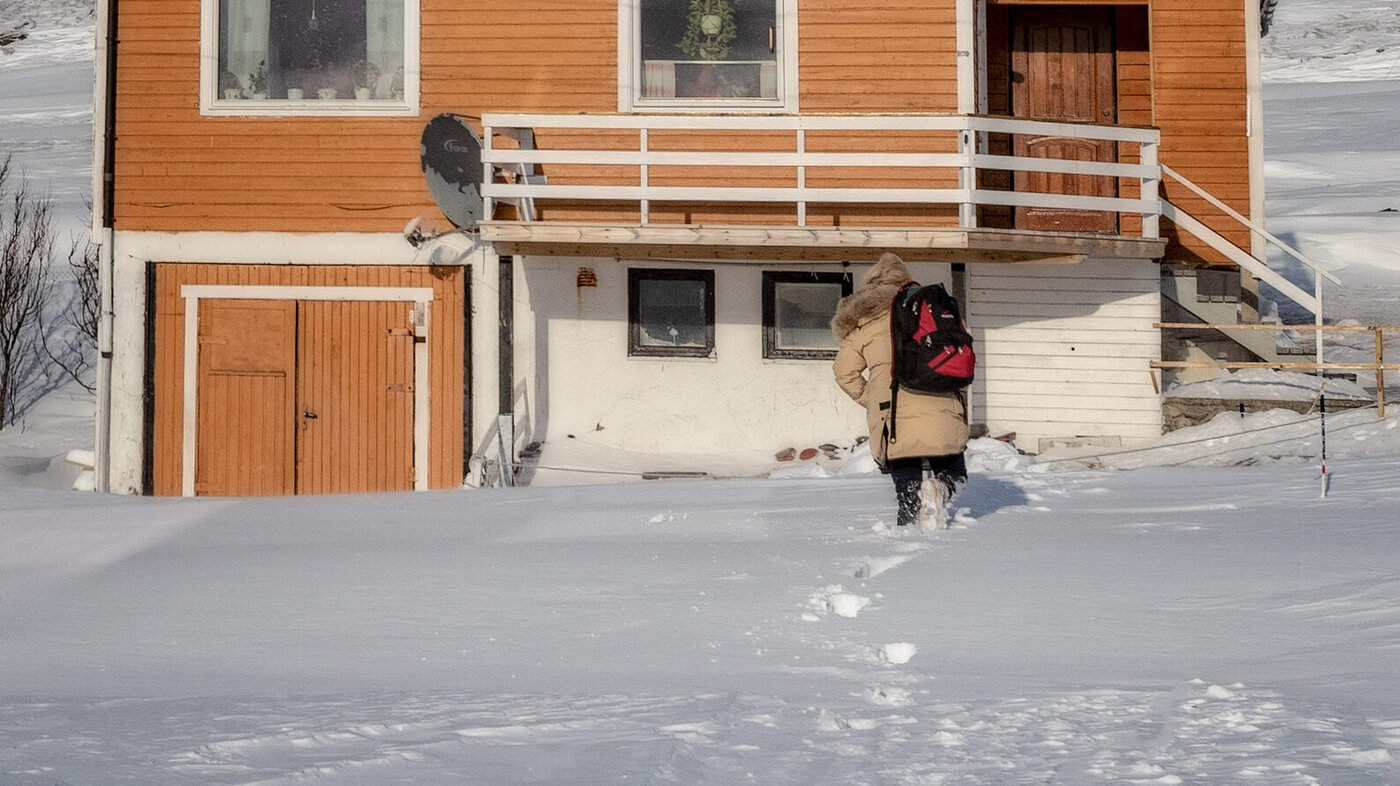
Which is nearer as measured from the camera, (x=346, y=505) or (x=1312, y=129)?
(x=346, y=505)

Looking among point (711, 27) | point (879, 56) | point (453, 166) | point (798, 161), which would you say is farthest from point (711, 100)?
point (453, 166)

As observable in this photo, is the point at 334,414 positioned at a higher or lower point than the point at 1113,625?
higher

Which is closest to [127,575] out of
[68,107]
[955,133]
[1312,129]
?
[955,133]

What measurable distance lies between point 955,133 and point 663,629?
8.87 meters

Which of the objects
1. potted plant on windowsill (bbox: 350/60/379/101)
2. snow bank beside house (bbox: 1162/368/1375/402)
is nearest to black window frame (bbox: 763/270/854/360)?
snow bank beside house (bbox: 1162/368/1375/402)

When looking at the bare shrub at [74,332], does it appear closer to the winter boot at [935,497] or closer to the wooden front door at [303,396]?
the wooden front door at [303,396]

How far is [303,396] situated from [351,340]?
70 centimetres

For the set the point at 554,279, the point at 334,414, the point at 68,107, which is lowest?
the point at 334,414

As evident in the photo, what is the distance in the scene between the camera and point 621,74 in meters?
14.0

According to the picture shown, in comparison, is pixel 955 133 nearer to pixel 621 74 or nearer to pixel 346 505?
pixel 621 74

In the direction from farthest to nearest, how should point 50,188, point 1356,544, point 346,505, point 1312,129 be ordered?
point 1312,129
point 50,188
point 346,505
point 1356,544

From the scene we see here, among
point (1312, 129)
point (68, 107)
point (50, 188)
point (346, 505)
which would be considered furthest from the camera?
point (68, 107)

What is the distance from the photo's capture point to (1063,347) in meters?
14.6

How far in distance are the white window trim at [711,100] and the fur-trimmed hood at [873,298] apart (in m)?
5.80
